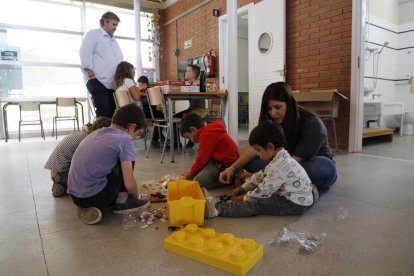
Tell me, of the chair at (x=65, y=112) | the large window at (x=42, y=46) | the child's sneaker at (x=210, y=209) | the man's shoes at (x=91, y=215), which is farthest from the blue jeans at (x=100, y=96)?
the large window at (x=42, y=46)

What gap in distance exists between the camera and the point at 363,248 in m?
1.19

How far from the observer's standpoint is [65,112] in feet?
21.6

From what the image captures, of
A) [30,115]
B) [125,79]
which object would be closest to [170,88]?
Answer: [125,79]

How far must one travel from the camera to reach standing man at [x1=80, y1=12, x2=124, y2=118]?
3014 millimetres

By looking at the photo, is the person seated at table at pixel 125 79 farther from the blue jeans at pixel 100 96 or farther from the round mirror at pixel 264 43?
the round mirror at pixel 264 43

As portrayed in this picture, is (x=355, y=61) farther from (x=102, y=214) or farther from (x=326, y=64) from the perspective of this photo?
(x=102, y=214)

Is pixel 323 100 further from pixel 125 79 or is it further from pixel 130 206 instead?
pixel 130 206

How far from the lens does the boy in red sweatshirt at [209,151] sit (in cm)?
203

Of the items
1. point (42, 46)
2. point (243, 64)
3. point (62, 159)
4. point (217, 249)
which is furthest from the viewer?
point (243, 64)

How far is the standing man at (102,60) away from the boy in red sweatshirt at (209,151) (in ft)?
4.71

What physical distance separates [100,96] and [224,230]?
232 centimetres

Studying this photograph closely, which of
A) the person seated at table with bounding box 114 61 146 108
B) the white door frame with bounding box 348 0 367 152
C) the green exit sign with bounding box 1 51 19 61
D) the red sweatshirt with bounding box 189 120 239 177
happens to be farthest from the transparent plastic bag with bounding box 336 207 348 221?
the green exit sign with bounding box 1 51 19 61

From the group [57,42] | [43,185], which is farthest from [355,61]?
[57,42]

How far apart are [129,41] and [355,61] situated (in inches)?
221
